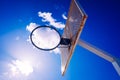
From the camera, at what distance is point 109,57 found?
10.0ft

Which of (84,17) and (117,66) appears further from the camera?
(117,66)

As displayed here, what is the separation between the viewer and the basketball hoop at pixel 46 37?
3.08m

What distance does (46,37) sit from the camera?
3.22 m

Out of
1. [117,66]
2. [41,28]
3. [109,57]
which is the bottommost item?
[117,66]

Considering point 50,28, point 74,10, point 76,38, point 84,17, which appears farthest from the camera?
point 74,10

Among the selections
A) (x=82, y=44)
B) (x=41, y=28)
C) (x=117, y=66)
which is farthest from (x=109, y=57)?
(x=41, y=28)

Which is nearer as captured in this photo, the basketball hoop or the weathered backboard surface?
the weathered backboard surface

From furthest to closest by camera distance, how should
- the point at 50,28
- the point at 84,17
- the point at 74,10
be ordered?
the point at 74,10
the point at 50,28
the point at 84,17

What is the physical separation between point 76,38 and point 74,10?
2.14ft

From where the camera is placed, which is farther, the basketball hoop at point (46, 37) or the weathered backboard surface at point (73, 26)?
the basketball hoop at point (46, 37)

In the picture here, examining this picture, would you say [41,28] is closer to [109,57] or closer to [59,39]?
[59,39]

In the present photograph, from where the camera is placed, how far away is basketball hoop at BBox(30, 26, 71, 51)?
10.1 ft

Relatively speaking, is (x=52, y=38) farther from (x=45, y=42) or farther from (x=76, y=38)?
(x=76, y=38)

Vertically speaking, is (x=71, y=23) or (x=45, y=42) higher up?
(x=71, y=23)
